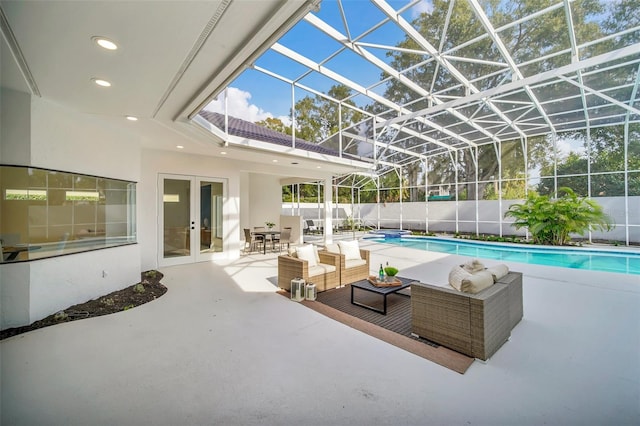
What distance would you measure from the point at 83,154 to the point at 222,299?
3.18 m

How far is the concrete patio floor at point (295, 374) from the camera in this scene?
6.35 feet

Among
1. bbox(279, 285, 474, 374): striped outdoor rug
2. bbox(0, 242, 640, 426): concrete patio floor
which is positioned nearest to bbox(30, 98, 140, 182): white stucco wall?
bbox(0, 242, 640, 426): concrete patio floor

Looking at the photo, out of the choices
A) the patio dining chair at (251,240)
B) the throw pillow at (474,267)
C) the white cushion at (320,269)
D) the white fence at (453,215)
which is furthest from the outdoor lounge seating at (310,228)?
the throw pillow at (474,267)

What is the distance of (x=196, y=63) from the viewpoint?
2.79 metres

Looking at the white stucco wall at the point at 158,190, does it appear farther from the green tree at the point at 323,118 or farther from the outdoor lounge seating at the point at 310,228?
the outdoor lounge seating at the point at 310,228

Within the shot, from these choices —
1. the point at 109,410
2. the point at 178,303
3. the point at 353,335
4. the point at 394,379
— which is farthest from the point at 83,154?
the point at 394,379

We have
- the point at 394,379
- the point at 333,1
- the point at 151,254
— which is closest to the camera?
the point at 394,379

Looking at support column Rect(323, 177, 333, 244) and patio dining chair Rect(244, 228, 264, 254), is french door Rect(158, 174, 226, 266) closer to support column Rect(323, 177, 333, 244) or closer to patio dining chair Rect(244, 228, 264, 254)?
patio dining chair Rect(244, 228, 264, 254)

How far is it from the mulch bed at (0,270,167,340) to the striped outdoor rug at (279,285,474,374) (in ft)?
7.70

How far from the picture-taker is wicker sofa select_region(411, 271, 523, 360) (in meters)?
2.62

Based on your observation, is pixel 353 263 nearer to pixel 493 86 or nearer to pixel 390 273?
pixel 390 273

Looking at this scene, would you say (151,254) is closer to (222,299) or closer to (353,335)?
(222,299)

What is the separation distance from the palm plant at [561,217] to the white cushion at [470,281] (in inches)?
370

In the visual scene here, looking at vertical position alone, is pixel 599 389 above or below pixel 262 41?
below
